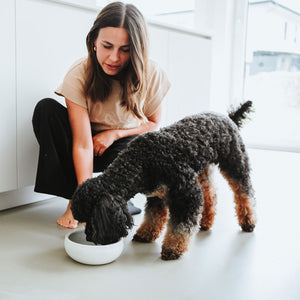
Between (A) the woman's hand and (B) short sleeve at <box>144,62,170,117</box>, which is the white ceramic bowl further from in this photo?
(B) short sleeve at <box>144,62,170,117</box>

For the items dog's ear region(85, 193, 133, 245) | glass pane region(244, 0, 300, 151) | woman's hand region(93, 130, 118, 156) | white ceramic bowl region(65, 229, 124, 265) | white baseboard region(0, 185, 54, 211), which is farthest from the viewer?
glass pane region(244, 0, 300, 151)

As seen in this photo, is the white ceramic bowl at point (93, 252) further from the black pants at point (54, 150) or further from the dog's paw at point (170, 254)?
the black pants at point (54, 150)

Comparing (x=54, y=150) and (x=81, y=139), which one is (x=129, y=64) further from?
(x=54, y=150)

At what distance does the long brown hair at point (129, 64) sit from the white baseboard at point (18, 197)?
691 mm

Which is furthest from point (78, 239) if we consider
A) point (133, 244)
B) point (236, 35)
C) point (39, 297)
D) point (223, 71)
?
point (236, 35)

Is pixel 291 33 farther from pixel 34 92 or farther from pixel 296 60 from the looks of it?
pixel 34 92

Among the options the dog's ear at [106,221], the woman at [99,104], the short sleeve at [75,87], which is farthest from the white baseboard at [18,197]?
the dog's ear at [106,221]

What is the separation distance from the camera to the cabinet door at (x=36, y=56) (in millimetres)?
1812

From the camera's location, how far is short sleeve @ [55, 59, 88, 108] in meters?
1.71

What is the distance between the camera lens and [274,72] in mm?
4184

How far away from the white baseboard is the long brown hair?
0.69 m

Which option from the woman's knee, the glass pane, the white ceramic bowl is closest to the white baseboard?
the woman's knee

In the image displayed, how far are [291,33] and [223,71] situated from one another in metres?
0.81

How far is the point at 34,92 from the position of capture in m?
1.89
